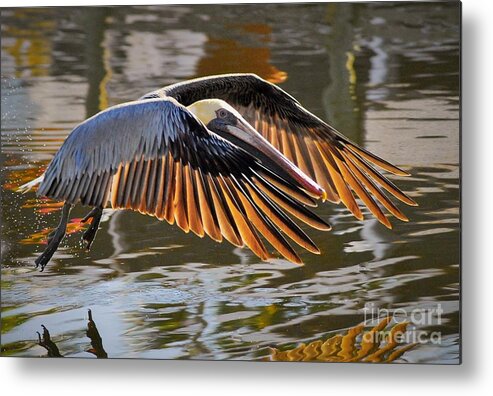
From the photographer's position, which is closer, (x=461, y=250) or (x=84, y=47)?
(x=461, y=250)

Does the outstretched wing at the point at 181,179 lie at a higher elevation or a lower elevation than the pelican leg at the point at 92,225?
higher

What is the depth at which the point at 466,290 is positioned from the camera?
3041 mm

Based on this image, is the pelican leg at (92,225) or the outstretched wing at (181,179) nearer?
the outstretched wing at (181,179)

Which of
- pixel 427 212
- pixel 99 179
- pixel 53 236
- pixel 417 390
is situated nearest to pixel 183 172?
pixel 99 179

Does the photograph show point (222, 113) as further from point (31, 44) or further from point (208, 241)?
point (31, 44)

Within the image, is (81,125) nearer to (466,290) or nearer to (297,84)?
(297,84)

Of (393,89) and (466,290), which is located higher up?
(393,89)

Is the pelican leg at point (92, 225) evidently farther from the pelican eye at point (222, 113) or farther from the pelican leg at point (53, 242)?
the pelican eye at point (222, 113)

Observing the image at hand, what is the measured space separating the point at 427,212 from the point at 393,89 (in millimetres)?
358

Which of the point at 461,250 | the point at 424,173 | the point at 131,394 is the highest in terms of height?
the point at 424,173

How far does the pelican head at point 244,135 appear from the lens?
3.08 meters

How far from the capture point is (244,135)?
10.3ft

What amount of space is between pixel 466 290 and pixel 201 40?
103 centimetres

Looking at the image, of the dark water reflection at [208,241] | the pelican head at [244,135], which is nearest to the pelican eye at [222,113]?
the pelican head at [244,135]
